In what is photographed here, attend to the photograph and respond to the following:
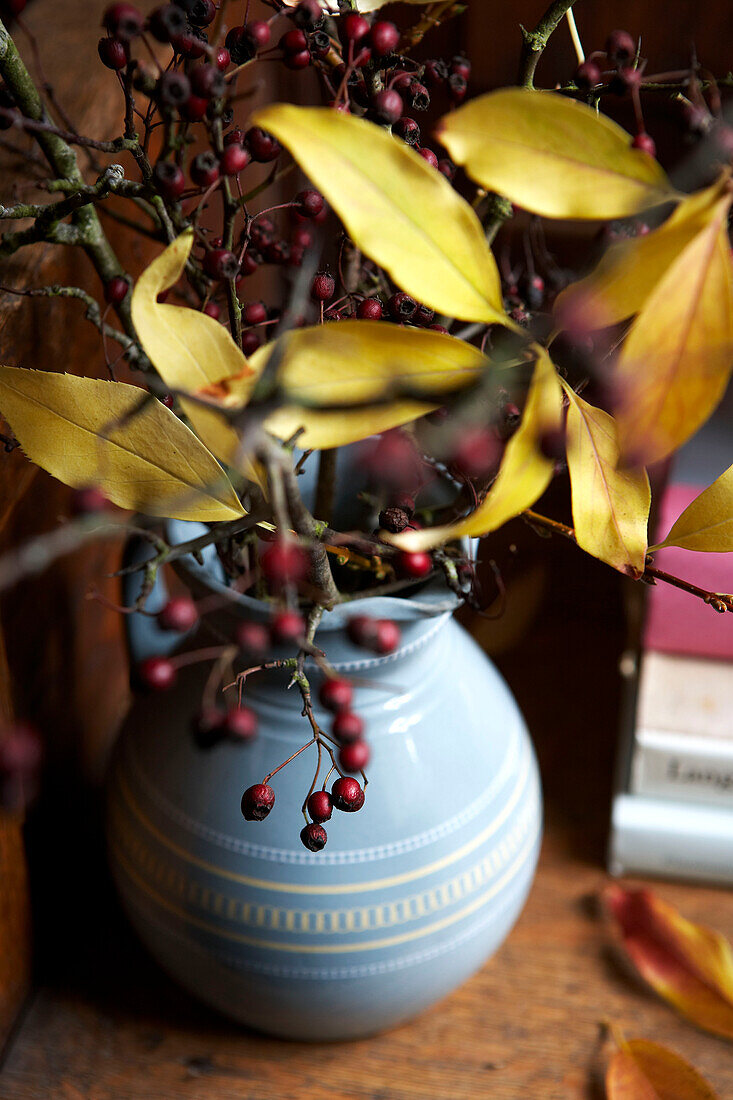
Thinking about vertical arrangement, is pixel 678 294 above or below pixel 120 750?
above

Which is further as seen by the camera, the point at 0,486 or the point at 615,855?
the point at 615,855

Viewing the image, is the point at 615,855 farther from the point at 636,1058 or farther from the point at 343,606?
the point at 343,606

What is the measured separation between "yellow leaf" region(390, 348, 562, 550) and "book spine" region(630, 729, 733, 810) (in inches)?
12.6

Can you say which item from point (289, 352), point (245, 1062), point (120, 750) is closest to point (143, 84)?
point (289, 352)

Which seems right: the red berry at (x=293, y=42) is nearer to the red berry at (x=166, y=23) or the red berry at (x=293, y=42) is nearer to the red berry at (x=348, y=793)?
the red berry at (x=166, y=23)

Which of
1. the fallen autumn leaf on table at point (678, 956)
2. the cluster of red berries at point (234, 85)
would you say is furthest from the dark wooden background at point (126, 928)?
the cluster of red berries at point (234, 85)

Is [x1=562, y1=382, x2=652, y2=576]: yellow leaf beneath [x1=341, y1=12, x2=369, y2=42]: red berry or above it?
beneath

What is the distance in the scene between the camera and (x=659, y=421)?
0.17 m

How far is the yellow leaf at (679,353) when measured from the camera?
17 centimetres

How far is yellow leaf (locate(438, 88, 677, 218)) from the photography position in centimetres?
20

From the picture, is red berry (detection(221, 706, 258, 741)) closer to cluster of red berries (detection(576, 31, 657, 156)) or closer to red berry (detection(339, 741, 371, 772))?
red berry (detection(339, 741, 371, 772))

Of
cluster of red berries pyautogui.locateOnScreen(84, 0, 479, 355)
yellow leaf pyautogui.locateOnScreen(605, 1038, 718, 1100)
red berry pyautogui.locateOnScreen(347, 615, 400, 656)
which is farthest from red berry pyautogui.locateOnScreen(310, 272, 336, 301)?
yellow leaf pyautogui.locateOnScreen(605, 1038, 718, 1100)

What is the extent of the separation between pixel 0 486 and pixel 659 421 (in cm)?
26

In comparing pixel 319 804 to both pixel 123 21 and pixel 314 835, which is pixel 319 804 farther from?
pixel 123 21
